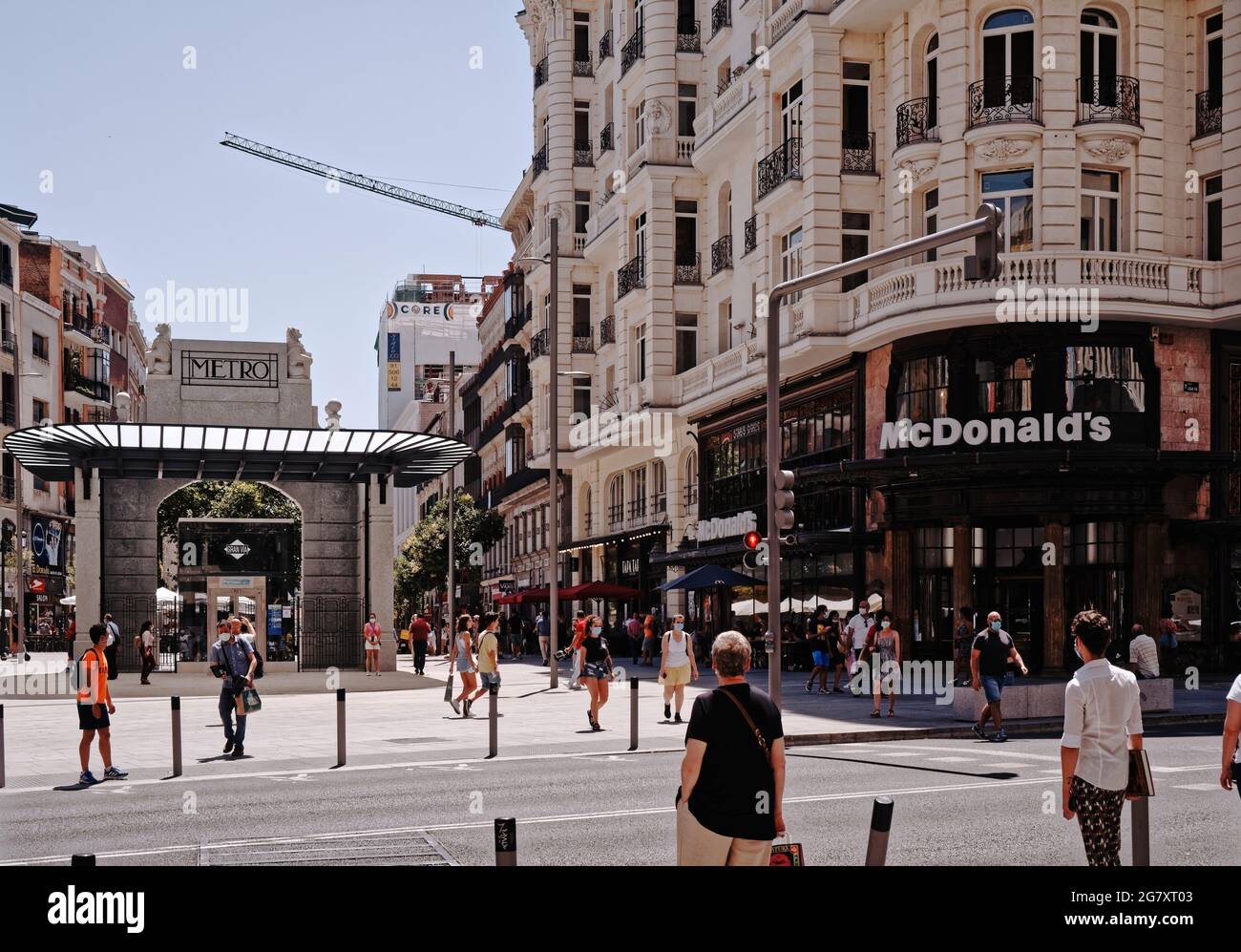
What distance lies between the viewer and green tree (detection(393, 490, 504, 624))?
2530 inches

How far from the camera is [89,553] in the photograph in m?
37.8

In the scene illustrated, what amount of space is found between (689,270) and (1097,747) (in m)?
38.1

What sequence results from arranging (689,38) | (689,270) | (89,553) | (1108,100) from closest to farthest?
(1108,100) < (89,553) < (689,270) < (689,38)

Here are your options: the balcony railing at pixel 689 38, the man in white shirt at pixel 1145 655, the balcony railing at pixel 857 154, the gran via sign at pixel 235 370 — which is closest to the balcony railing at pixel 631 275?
the balcony railing at pixel 689 38

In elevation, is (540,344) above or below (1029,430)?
above

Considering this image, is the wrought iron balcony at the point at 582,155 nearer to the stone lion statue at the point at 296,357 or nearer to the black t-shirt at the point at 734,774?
the stone lion statue at the point at 296,357

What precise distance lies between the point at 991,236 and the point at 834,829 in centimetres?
853

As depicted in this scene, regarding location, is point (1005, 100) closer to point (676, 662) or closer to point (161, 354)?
point (676, 662)

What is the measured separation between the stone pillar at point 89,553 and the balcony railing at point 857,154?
66.4 ft

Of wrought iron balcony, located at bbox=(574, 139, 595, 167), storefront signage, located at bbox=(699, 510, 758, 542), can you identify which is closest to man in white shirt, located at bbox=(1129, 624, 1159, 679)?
storefront signage, located at bbox=(699, 510, 758, 542)

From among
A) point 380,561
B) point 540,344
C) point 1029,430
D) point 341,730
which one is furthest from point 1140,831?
point 540,344

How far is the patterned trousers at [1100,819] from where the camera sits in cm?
769

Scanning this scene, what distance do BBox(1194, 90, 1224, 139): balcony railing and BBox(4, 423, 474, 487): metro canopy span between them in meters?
18.8

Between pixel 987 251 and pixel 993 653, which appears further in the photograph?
pixel 993 653
